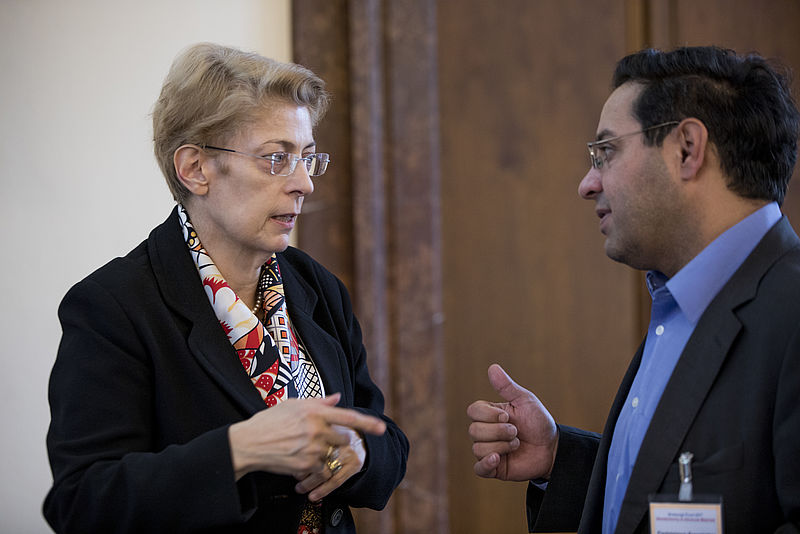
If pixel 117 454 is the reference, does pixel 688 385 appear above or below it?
above

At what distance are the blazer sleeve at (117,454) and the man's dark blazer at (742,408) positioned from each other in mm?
760

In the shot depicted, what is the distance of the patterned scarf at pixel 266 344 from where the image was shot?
172cm

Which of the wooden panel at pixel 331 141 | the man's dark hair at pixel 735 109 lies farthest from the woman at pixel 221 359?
the wooden panel at pixel 331 141

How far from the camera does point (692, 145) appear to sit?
164 cm

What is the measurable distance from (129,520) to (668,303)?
1.14 meters

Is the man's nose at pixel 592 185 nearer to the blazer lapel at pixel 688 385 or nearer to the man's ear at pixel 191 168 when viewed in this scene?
the blazer lapel at pixel 688 385

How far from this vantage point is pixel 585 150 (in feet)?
11.5

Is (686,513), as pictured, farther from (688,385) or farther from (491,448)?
(491,448)

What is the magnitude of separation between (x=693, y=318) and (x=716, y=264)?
4.5 inches

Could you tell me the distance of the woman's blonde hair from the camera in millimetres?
1775

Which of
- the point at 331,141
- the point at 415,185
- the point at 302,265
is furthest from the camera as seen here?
the point at 415,185

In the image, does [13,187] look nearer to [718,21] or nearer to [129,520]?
[129,520]

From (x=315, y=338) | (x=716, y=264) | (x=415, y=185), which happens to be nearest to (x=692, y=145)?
(x=716, y=264)

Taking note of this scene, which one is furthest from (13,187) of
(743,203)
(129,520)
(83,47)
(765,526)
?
(765,526)
